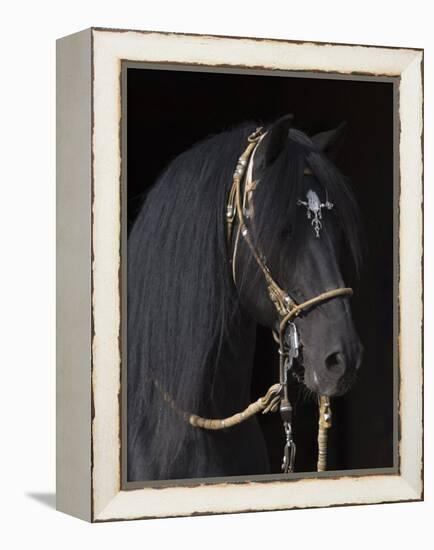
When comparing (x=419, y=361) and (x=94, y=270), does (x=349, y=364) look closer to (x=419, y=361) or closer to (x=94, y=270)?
(x=419, y=361)

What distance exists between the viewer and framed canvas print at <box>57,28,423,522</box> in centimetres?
563

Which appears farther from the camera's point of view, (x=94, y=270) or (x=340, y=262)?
(x=340, y=262)

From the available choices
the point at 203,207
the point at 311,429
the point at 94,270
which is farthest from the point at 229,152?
the point at 311,429

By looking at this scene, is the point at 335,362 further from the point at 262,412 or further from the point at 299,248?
the point at 299,248

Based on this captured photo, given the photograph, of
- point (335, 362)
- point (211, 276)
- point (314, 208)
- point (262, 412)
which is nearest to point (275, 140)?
point (314, 208)

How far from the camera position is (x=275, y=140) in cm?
580

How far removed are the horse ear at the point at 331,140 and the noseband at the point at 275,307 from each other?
Answer: 189mm

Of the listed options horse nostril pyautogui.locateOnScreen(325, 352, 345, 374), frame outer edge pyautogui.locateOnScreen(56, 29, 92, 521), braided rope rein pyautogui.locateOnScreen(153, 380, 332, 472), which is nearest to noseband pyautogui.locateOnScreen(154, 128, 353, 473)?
braided rope rein pyautogui.locateOnScreen(153, 380, 332, 472)

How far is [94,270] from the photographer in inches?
221

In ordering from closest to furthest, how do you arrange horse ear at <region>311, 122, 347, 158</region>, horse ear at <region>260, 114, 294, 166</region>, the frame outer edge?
the frame outer edge, horse ear at <region>260, 114, 294, 166</region>, horse ear at <region>311, 122, 347, 158</region>

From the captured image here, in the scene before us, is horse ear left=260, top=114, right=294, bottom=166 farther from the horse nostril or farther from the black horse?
the horse nostril

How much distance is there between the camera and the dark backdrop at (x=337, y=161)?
571 centimetres

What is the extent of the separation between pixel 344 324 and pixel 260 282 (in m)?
0.34

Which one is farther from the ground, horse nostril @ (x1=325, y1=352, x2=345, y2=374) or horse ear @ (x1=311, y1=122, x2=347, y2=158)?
horse ear @ (x1=311, y1=122, x2=347, y2=158)
